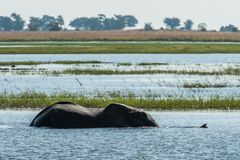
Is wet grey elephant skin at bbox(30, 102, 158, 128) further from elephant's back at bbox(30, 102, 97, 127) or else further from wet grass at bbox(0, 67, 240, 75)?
wet grass at bbox(0, 67, 240, 75)

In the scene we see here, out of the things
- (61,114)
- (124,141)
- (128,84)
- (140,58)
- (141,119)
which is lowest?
(124,141)

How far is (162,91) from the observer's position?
45188 mm

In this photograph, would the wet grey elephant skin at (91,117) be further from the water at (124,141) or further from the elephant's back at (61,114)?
the water at (124,141)

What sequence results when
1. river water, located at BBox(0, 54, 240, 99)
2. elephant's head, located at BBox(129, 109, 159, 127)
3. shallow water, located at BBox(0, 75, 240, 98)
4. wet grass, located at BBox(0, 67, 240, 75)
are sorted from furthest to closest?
wet grass, located at BBox(0, 67, 240, 75) < river water, located at BBox(0, 54, 240, 99) < shallow water, located at BBox(0, 75, 240, 98) < elephant's head, located at BBox(129, 109, 159, 127)

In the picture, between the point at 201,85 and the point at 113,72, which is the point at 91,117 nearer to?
the point at 201,85

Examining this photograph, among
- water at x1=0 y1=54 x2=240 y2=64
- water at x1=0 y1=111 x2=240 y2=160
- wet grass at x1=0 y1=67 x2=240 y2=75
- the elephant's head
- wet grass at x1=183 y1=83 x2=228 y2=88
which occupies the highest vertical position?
water at x1=0 y1=54 x2=240 y2=64

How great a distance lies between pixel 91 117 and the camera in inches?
1211

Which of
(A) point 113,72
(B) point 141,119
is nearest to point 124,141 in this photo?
(B) point 141,119

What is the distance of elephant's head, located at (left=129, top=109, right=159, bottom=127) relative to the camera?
30.7 meters

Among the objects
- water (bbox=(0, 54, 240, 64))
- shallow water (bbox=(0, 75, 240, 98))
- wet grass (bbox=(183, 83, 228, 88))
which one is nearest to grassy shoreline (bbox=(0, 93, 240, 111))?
shallow water (bbox=(0, 75, 240, 98))

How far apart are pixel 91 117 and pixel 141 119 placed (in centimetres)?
172

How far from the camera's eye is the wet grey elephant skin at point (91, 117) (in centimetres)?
3048

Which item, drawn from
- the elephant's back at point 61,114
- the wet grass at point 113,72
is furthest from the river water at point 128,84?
the elephant's back at point 61,114

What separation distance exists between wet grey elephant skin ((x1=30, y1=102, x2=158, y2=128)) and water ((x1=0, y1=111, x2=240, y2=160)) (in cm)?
51
